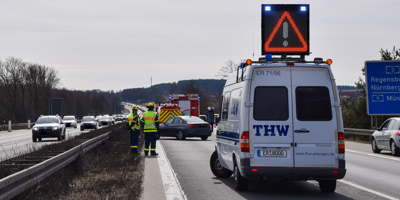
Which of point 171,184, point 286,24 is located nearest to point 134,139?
point 286,24

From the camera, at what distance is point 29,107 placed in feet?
339

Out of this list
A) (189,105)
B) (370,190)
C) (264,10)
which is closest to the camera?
(370,190)

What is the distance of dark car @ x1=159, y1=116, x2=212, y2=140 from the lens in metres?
34.0

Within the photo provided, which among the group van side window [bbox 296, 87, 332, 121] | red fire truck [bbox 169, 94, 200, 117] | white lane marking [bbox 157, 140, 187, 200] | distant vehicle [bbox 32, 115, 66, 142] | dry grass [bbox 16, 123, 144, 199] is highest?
red fire truck [bbox 169, 94, 200, 117]

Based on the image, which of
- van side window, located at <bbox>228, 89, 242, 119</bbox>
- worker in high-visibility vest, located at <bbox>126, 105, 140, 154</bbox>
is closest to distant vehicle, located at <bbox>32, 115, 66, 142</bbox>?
worker in high-visibility vest, located at <bbox>126, 105, 140, 154</bbox>

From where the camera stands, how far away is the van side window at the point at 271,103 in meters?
10.7

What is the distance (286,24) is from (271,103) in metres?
5.49

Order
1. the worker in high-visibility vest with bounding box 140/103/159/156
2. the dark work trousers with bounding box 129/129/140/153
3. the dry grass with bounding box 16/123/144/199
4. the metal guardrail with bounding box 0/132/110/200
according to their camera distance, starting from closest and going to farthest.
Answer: the metal guardrail with bounding box 0/132/110/200, the dry grass with bounding box 16/123/144/199, the worker in high-visibility vest with bounding box 140/103/159/156, the dark work trousers with bounding box 129/129/140/153

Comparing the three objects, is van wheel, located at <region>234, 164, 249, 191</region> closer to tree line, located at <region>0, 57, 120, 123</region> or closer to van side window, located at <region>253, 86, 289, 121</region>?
van side window, located at <region>253, 86, 289, 121</region>

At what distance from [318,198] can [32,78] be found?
10101 cm

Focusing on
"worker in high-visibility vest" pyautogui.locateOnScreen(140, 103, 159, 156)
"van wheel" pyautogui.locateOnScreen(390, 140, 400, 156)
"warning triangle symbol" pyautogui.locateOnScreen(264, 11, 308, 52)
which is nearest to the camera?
"warning triangle symbol" pyautogui.locateOnScreen(264, 11, 308, 52)

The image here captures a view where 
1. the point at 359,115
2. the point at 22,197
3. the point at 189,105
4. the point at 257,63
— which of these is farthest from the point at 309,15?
the point at 189,105

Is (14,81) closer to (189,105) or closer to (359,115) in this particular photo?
(189,105)

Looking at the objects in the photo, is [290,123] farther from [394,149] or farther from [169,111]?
[169,111]
